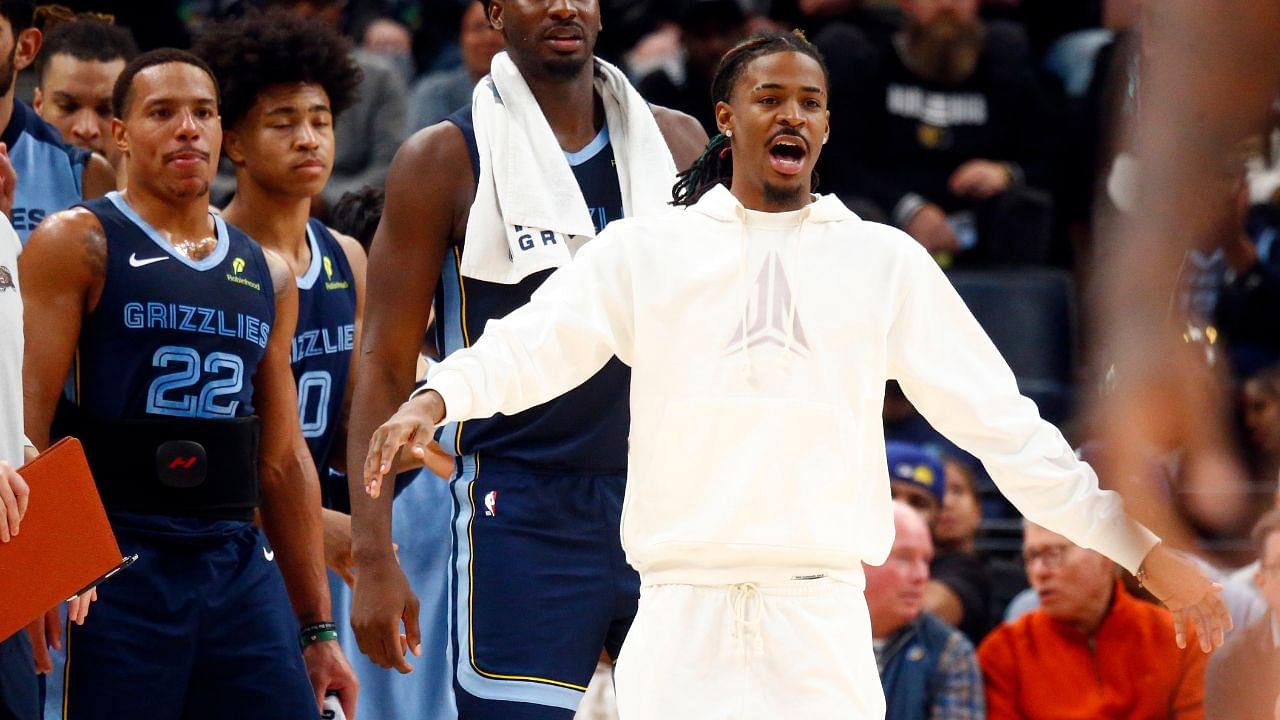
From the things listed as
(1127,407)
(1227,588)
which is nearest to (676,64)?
(1227,588)

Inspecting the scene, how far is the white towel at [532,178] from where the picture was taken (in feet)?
12.5

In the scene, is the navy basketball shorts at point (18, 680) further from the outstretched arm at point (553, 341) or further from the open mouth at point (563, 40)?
the open mouth at point (563, 40)

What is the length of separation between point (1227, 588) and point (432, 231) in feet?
8.45

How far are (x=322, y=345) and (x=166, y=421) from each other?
113 centimetres

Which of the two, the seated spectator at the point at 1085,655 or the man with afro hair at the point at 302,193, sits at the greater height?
the man with afro hair at the point at 302,193

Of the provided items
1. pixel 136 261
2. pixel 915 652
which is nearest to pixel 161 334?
pixel 136 261

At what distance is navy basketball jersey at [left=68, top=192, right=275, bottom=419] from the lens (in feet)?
12.9

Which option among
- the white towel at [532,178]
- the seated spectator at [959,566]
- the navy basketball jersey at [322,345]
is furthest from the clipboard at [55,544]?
the seated spectator at [959,566]

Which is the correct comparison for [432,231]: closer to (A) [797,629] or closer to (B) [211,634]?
(B) [211,634]

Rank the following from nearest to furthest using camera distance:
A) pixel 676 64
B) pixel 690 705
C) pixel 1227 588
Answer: pixel 690 705, pixel 1227 588, pixel 676 64

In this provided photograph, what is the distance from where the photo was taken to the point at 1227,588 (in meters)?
4.96

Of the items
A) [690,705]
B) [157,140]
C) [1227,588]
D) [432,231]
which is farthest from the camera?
[1227,588]

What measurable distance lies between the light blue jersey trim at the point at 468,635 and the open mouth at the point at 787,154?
3.30 feet

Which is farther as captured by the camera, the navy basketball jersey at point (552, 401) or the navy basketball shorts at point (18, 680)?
the navy basketball jersey at point (552, 401)
